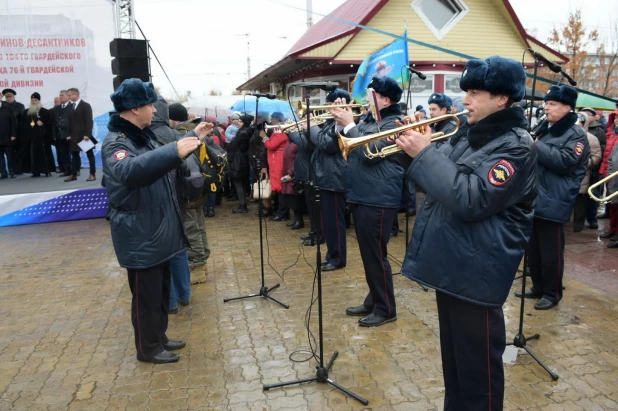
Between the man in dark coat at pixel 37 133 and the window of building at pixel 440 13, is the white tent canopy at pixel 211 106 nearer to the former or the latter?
the man in dark coat at pixel 37 133

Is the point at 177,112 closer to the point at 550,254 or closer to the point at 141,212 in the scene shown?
the point at 141,212

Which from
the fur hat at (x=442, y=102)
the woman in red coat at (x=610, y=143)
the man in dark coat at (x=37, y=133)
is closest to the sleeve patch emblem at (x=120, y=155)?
the fur hat at (x=442, y=102)

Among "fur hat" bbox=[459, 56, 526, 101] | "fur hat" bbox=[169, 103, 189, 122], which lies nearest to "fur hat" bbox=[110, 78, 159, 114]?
"fur hat" bbox=[169, 103, 189, 122]

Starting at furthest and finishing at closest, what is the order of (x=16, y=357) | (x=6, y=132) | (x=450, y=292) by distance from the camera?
(x=6, y=132) → (x=16, y=357) → (x=450, y=292)

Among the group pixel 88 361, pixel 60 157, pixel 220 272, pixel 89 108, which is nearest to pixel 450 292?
pixel 88 361

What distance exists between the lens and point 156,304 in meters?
3.88

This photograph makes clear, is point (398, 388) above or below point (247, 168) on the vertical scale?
below

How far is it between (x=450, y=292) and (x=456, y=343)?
0.31 m

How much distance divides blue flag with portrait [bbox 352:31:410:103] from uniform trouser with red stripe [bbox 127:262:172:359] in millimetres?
4666

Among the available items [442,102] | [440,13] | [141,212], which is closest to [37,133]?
[141,212]

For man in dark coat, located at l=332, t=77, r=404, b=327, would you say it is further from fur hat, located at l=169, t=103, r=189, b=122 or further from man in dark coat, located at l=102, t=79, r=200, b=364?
fur hat, located at l=169, t=103, r=189, b=122

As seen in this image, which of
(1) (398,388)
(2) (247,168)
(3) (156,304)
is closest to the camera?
(1) (398,388)

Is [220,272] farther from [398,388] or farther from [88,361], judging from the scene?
[398,388]

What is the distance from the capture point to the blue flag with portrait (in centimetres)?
784
